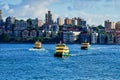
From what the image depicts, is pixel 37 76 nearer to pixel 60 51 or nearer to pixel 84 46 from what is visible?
pixel 60 51

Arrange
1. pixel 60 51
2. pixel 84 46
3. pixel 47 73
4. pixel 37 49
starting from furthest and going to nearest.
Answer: pixel 84 46
pixel 37 49
pixel 60 51
pixel 47 73

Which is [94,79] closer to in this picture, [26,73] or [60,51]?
[26,73]

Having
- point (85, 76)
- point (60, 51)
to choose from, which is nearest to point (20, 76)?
point (85, 76)

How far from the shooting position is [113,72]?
73.2 meters

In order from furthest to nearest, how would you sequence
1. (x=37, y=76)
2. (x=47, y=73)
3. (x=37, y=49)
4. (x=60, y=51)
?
1. (x=37, y=49)
2. (x=60, y=51)
3. (x=47, y=73)
4. (x=37, y=76)

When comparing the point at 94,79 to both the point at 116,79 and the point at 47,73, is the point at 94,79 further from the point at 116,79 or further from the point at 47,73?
the point at 47,73

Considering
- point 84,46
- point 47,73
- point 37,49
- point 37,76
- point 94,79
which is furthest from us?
point 84,46

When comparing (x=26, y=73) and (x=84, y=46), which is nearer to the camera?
(x=26, y=73)

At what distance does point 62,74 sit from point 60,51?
135ft

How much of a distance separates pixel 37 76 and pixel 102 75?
289 inches

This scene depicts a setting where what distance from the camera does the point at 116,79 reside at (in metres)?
63.8

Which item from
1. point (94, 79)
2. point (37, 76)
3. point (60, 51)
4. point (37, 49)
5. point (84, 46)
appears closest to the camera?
point (94, 79)

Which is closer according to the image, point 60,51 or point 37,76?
point 37,76

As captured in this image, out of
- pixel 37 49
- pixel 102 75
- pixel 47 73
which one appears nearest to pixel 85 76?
pixel 102 75
